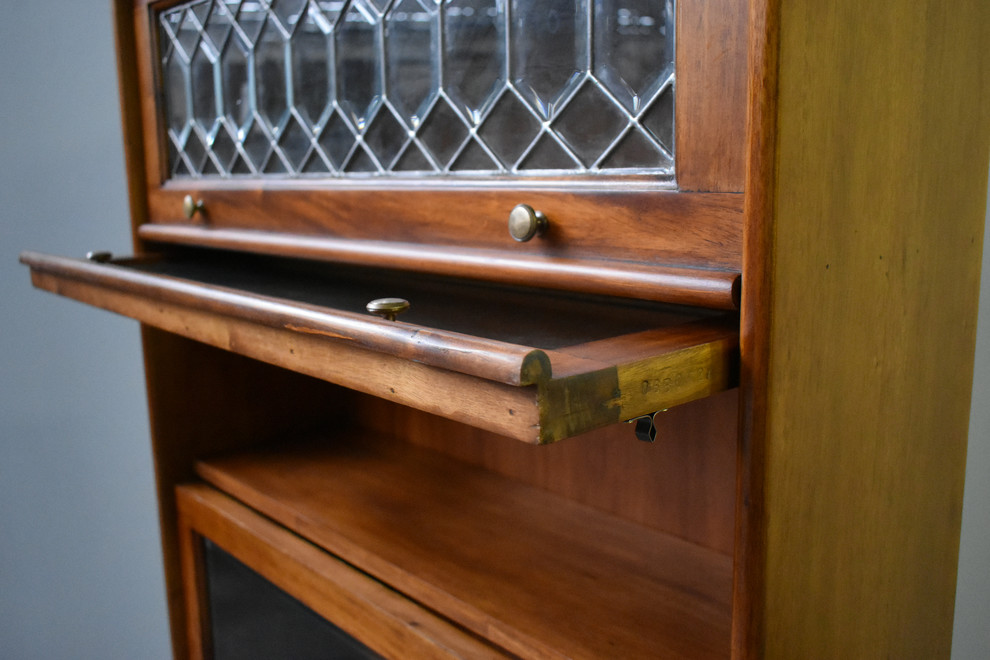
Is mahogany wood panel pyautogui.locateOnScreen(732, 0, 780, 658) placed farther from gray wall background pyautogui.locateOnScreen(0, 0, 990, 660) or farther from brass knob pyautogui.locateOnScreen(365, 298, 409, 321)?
gray wall background pyautogui.locateOnScreen(0, 0, 990, 660)

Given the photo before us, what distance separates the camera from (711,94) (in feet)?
1.85

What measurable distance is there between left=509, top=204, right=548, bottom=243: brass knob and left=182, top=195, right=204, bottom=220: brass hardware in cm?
57

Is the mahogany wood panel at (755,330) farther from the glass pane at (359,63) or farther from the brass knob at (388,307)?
the glass pane at (359,63)

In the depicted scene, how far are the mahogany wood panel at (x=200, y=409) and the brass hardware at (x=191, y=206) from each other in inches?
8.6

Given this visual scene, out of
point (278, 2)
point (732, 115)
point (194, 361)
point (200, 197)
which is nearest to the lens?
point (732, 115)

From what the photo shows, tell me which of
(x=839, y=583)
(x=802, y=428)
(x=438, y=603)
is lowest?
(x=438, y=603)

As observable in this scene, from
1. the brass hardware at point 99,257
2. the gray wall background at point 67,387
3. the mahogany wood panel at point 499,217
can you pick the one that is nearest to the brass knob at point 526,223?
the mahogany wood panel at point 499,217

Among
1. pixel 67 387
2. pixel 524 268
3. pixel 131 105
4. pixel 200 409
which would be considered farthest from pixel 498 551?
pixel 67 387

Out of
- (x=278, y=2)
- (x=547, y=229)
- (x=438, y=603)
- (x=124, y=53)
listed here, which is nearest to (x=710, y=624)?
(x=438, y=603)

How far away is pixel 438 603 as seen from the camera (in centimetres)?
83

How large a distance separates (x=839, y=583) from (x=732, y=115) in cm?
36

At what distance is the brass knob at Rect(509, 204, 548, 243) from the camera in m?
0.67

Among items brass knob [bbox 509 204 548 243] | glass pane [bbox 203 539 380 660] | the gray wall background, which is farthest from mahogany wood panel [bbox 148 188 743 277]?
the gray wall background

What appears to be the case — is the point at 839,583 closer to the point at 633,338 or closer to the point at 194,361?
the point at 633,338
